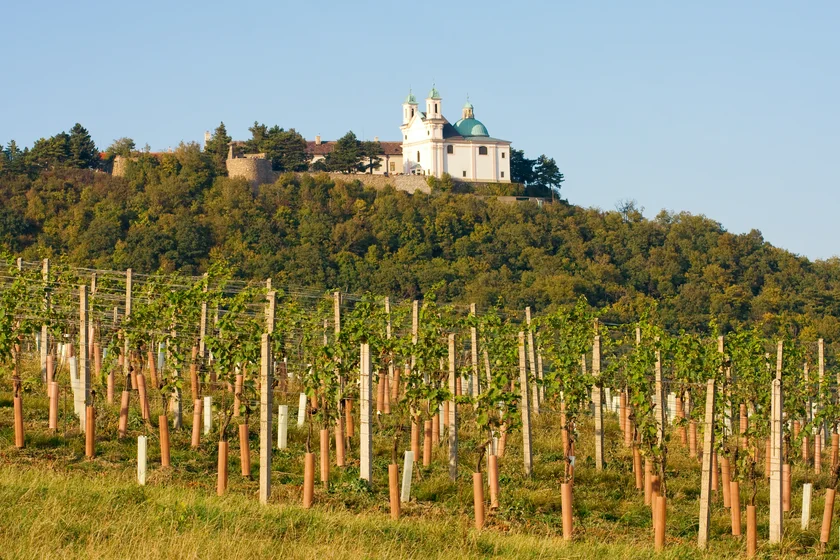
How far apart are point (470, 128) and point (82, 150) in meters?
26.5

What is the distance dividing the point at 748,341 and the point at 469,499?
7863 mm

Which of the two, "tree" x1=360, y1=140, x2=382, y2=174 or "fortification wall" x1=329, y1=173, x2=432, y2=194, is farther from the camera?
"tree" x1=360, y1=140, x2=382, y2=174

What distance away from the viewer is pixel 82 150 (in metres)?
69.8

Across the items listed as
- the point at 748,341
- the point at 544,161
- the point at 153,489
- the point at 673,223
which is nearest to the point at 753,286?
the point at 673,223

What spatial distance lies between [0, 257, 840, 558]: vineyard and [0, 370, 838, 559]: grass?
1.3 inches

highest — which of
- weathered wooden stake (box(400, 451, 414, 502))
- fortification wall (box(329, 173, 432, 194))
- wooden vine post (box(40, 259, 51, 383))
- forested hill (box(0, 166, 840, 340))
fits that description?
fortification wall (box(329, 173, 432, 194))

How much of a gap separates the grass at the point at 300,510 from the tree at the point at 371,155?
65452 millimetres

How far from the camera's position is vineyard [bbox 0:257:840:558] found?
33.6 feet

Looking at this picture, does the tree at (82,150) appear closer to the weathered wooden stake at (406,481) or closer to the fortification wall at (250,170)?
the fortification wall at (250,170)

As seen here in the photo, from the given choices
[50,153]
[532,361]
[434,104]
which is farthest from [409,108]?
[532,361]

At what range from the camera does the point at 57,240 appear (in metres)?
55.1

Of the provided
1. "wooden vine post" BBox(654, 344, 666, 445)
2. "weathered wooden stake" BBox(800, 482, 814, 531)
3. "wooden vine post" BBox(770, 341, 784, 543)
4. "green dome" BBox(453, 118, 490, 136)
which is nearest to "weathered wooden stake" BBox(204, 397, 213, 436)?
"wooden vine post" BBox(654, 344, 666, 445)

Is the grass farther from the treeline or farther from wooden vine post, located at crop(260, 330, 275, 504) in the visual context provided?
the treeline

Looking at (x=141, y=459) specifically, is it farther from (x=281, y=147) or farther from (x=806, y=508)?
(x=281, y=147)
